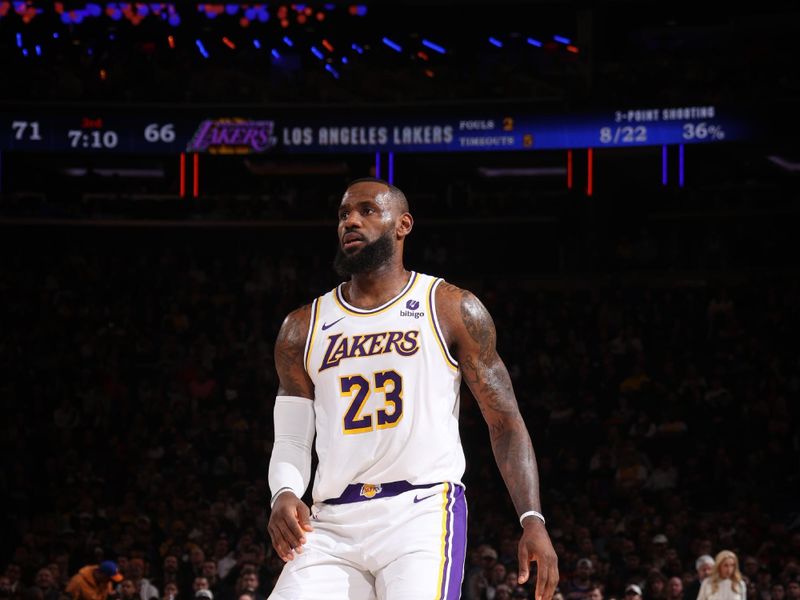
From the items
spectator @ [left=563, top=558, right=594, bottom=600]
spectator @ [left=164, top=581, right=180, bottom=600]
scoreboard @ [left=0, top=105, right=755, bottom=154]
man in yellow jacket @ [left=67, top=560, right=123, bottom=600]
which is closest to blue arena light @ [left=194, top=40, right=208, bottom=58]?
scoreboard @ [left=0, top=105, right=755, bottom=154]

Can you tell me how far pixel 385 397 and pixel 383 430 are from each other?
12 cm

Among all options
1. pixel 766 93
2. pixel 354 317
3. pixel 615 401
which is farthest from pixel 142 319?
pixel 354 317

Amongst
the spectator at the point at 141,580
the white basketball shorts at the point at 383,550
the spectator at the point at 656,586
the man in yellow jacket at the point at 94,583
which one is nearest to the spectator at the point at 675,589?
the spectator at the point at 656,586

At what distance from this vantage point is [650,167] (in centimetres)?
2122

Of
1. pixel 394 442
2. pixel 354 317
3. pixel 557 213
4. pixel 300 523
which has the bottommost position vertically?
pixel 300 523

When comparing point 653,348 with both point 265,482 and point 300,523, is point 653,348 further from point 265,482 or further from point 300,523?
point 300,523

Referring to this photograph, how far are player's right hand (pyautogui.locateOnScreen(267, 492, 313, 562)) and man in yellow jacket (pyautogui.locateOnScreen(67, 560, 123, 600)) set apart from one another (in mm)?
7006

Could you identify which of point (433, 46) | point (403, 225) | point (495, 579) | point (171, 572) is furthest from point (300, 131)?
point (403, 225)

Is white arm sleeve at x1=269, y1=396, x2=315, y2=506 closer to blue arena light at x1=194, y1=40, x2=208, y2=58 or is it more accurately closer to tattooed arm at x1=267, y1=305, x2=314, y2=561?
tattooed arm at x1=267, y1=305, x2=314, y2=561

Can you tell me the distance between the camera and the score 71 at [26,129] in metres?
19.0

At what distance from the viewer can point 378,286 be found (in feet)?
14.8

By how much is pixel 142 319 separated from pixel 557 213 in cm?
745

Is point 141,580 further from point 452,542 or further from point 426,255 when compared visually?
point 426,255

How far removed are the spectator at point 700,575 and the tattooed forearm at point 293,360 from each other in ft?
22.4
